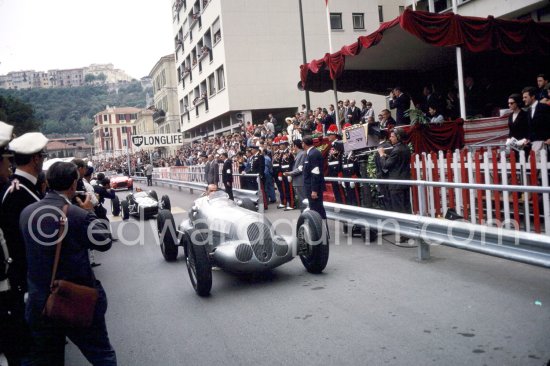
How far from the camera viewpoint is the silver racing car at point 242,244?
5.76 m

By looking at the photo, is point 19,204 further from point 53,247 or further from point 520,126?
point 520,126

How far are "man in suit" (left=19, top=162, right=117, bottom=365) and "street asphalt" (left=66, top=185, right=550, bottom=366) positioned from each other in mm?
1022

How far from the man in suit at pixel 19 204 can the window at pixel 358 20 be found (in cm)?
3185

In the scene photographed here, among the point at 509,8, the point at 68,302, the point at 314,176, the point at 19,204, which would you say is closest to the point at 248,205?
the point at 314,176

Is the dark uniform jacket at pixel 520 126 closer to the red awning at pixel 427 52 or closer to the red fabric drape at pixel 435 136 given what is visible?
the red fabric drape at pixel 435 136

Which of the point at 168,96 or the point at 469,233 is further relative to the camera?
the point at 168,96

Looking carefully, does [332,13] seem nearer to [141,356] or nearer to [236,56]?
[236,56]

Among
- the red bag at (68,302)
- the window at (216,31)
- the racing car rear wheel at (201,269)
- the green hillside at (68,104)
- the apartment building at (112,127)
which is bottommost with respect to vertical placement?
the racing car rear wheel at (201,269)

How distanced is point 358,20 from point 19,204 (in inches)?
1284

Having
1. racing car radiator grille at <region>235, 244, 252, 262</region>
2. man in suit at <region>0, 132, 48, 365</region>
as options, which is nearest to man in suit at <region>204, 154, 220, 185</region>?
racing car radiator grille at <region>235, 244, 252, 262</region>

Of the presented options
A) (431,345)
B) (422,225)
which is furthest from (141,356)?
(422,225)

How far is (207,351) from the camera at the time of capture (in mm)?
4145

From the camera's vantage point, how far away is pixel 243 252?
19.0ft

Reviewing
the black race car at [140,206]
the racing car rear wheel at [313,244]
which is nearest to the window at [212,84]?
the black race car at [140,206]
